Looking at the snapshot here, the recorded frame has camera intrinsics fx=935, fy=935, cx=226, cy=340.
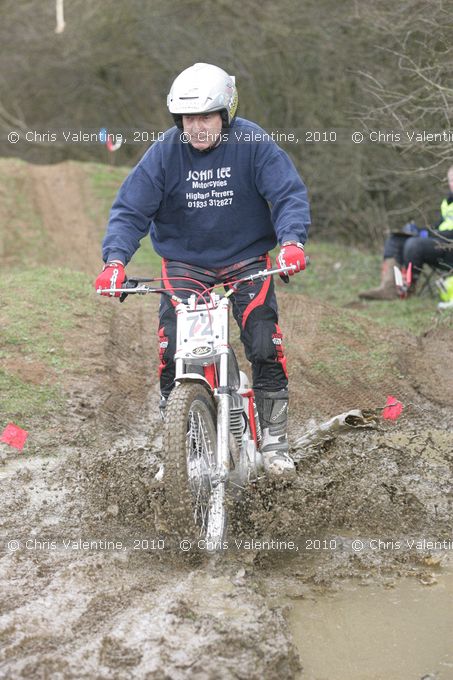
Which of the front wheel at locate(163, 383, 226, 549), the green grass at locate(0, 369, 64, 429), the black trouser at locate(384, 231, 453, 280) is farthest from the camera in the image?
the black trouser at locate(384, 231, 453, 280)

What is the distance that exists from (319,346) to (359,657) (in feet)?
16.6

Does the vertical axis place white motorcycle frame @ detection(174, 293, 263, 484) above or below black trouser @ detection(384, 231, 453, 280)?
below

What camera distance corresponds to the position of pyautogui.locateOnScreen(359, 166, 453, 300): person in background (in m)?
11.0

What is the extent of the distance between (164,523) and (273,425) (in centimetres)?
107

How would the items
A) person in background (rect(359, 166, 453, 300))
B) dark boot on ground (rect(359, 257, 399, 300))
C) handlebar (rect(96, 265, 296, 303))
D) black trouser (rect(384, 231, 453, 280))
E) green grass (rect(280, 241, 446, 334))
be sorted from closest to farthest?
handlebar (rect(96, 265, 296, 303)) < green grass (rect(280, 241, 446, 334)) < person in background (rect(359, 166, 453, 300)) < black trouser (rect(384, 231, 453, 280)) < dark boot on ground (rect(359, 257, 399, 300))

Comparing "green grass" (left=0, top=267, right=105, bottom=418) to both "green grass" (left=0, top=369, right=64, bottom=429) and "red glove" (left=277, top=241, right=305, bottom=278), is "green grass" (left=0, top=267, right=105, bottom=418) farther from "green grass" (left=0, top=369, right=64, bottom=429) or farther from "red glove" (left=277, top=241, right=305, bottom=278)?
"red glove" (left=277, top=241, right=305, bottom=278)

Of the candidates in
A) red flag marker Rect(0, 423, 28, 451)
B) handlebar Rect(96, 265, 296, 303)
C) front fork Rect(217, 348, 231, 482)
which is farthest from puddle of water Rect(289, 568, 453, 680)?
red flag marker Rect(0, 423, 28, 451)

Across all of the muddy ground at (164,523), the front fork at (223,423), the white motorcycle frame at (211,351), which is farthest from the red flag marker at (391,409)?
the front fork at (223,423)

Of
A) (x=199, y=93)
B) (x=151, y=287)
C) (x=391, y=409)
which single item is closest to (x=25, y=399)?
(x=151, y=287)

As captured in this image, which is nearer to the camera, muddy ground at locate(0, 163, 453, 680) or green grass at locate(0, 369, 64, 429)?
muddy ground at locate(0, 163, 453, 680)

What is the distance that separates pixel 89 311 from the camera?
29.9 ft

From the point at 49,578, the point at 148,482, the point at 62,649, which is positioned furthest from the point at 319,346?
the point at 62,649

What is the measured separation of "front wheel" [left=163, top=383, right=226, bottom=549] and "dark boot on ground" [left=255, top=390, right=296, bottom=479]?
599 mm

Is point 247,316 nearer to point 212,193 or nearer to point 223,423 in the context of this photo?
point 212,193
